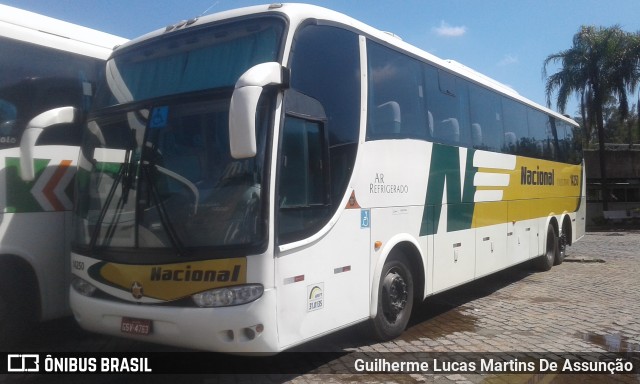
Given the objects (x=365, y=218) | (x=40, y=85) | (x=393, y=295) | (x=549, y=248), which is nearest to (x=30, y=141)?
(x=40, y=85)

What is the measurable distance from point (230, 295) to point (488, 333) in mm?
3959

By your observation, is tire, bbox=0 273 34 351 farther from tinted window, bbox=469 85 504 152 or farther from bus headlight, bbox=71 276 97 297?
tinted window, bbox=469 85 504 152

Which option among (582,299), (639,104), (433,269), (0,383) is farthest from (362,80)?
(639,104)

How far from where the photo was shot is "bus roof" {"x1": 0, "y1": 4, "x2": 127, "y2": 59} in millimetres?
5930

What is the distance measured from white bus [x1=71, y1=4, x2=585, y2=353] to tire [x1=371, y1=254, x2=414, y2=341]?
2 cm

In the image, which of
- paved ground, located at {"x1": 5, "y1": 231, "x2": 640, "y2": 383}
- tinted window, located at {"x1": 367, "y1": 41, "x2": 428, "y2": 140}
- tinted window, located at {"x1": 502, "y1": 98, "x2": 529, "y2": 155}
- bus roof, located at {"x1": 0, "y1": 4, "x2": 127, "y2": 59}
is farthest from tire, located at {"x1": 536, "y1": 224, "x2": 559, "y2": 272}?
bus roof, located at {"x1": 0, "y1": 4, "x2": 127, "y2": 59}

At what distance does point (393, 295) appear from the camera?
21.8 ft

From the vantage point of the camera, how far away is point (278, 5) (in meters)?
5.21

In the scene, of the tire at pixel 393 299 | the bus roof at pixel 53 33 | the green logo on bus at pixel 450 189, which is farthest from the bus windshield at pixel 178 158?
the green logo on bus at pixel 450 189

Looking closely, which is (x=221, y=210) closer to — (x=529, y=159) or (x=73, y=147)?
(x=73, y=147)

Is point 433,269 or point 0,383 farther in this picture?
point 433,269

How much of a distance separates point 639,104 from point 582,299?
70.4 feet

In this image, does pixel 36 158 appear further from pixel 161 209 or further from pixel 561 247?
pixel 561 247

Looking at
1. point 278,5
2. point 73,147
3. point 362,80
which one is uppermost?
point 278,5
